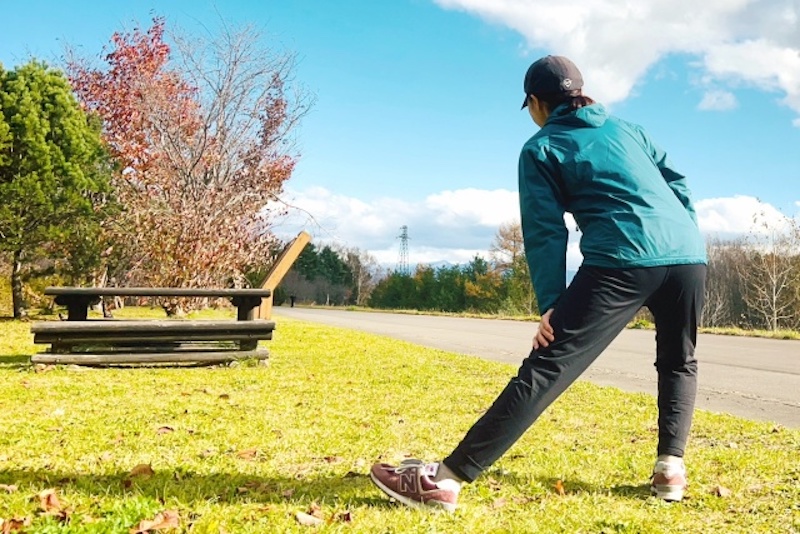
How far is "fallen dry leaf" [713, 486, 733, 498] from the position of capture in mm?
3000

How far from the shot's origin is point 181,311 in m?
15.0

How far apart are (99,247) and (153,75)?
17.2ft

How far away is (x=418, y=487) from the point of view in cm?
266

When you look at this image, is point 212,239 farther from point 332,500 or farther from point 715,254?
point 715,254

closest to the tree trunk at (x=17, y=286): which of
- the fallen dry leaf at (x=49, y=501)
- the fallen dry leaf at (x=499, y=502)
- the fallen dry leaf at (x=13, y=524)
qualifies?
the fallen dry leaf at (x=49, y=501)

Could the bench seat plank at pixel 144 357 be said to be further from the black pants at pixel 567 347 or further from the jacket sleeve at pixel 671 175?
the jacket sleeve at pixel 671 175

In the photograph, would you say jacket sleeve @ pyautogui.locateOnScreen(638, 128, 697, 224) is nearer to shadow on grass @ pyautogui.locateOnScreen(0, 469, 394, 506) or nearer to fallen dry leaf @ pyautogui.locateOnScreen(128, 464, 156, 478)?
shadow on grass @ pyautogui.locateOnScreen(0, 469, 394, 506)

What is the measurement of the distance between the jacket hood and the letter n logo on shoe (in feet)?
5.16

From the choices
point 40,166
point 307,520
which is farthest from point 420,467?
point 40,166

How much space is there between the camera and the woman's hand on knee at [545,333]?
2625 millimetres

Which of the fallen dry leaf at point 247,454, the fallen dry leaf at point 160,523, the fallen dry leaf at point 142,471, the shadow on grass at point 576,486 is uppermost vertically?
the shadow on grass at point 576,486

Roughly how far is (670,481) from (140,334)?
237 inches

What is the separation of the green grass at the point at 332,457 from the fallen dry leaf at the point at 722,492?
28 millimetres

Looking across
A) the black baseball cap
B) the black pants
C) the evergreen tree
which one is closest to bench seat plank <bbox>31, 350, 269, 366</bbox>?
the black pants
